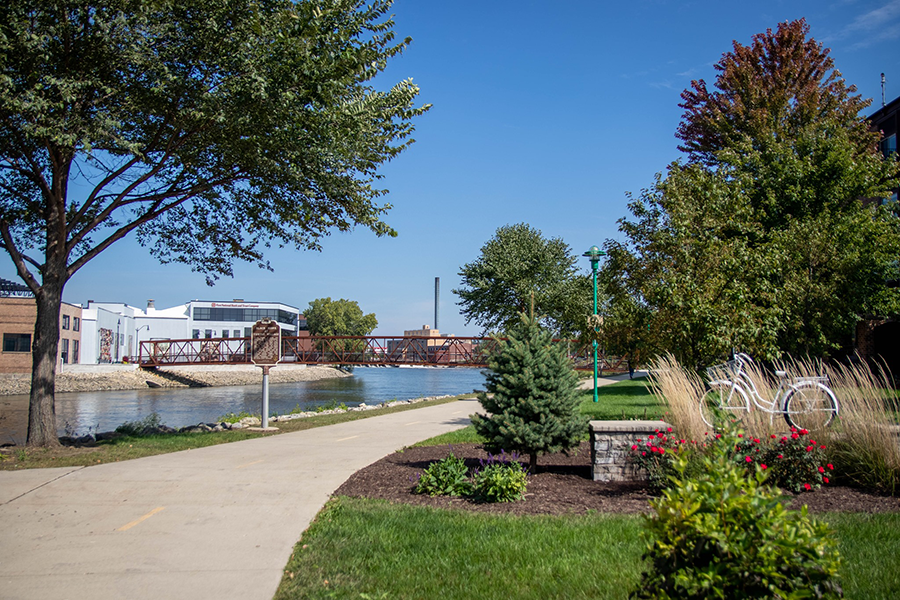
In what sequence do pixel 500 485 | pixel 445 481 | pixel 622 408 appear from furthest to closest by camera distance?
pixel 622 408, pixel 445 481, pixel 500 485

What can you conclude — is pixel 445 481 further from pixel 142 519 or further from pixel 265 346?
pixel 265 346

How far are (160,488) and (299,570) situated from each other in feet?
12.3

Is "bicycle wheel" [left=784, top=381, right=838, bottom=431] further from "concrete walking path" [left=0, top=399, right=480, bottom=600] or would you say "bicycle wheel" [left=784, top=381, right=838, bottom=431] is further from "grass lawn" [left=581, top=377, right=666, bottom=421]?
"concrete walking path" [left=0, top=399, right=480, bottom=600]

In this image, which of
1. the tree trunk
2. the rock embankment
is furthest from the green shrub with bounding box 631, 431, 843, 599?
the rock embankment

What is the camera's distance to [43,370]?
37.2 ft

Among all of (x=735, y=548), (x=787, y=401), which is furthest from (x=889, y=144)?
(x=735, y=548)

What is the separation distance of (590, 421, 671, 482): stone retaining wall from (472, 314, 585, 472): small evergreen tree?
30cm

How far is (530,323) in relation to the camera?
818cm

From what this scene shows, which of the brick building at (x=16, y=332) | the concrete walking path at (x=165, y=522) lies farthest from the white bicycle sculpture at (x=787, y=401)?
the brick building at (x=16, y=332)

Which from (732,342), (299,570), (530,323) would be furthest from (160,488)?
(732,342)

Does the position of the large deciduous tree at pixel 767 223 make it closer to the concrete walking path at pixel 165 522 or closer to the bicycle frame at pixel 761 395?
the bicycle frame at pixel 761 395

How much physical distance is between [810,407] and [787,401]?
16.5 inches

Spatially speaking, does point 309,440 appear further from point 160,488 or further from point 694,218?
point 694,218

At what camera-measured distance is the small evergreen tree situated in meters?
7.63
